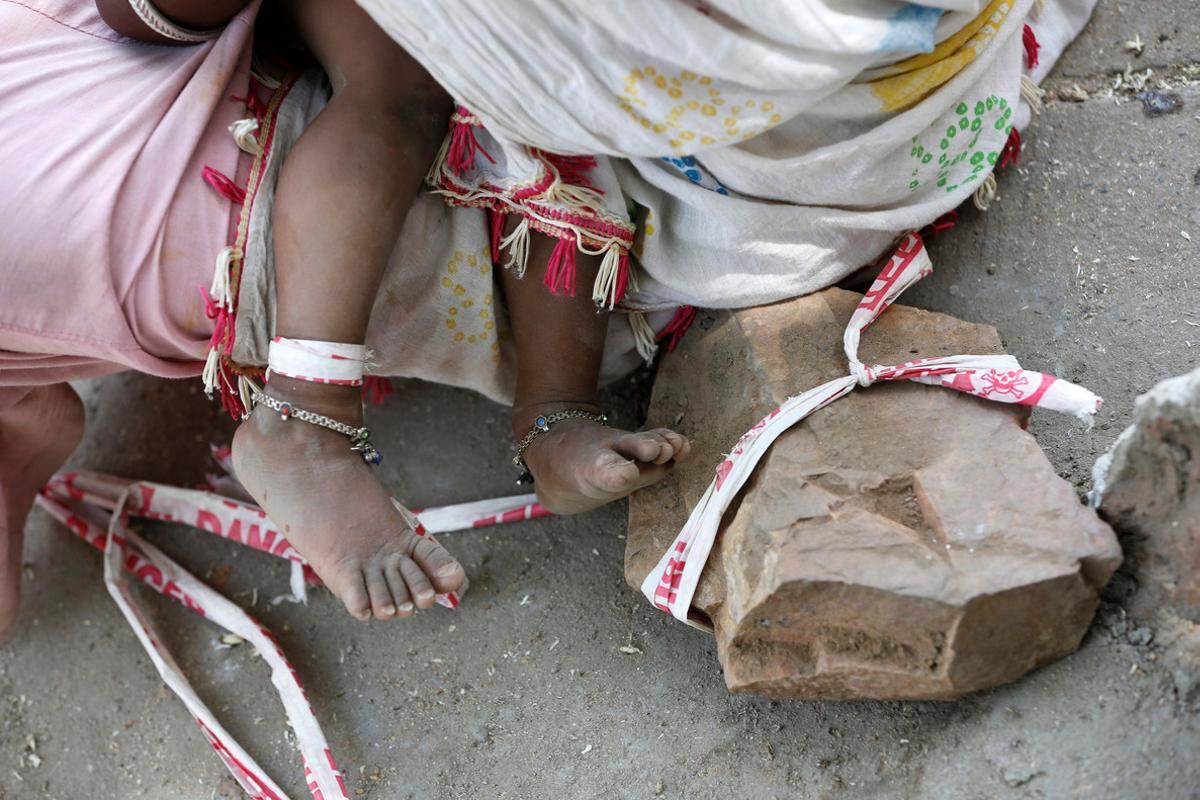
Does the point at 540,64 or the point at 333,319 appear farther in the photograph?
the point at 333,319

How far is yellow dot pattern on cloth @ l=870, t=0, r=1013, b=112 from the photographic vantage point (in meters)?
1.35

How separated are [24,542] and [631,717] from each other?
4.16ft

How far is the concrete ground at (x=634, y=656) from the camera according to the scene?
1236 millimetres

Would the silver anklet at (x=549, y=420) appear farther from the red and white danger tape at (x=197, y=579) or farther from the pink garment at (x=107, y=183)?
the pink garment at (x=107, y=183)

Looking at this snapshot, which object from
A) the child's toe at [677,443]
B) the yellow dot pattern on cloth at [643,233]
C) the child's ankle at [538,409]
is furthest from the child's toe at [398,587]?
the yellow dot pattern on cloth at [643,233]

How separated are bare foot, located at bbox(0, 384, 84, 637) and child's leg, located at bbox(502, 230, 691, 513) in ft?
2.79

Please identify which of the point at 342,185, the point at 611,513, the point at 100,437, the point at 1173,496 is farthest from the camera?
the point at 100,437

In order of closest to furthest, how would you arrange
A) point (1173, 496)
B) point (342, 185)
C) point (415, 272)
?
1. point (1173, 496)
2. point (342, 185)
3. point (415, 272)

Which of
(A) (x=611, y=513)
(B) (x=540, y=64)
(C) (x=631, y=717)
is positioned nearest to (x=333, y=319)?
(B) (x=540, y=64)

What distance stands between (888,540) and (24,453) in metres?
1.49

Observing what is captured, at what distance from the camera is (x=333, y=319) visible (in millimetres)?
1412

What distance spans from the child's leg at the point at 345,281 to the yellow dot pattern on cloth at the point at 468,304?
137mm

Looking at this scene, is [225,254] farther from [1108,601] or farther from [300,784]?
[1108,601]

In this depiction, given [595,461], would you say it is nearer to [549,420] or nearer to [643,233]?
[549,420]
